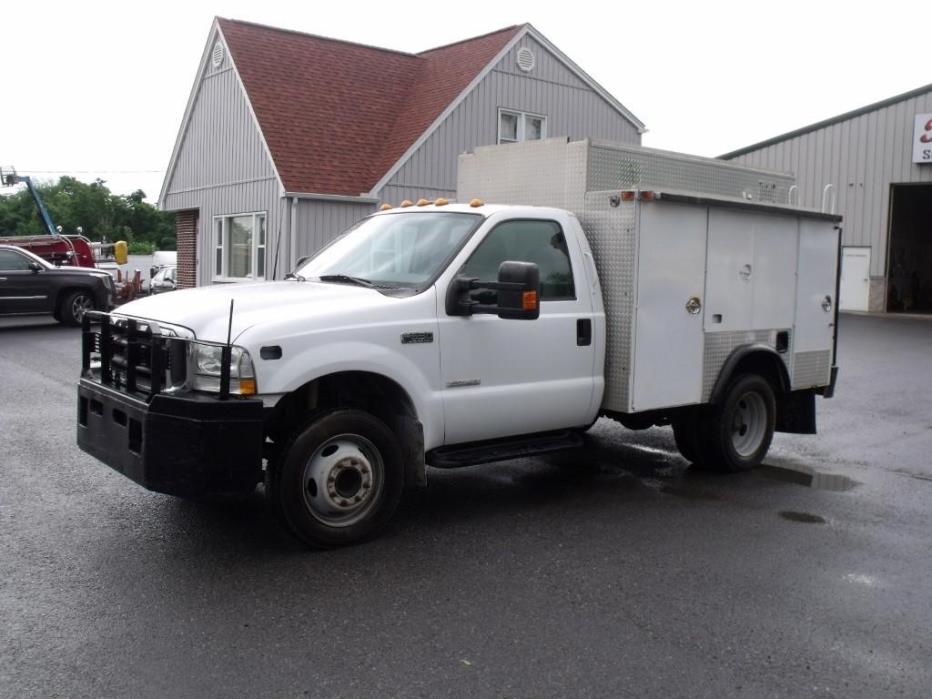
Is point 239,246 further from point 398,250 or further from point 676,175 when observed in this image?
point 398,250

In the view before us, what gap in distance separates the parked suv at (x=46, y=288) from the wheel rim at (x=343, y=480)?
52.0 feet

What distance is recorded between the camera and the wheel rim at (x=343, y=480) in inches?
223

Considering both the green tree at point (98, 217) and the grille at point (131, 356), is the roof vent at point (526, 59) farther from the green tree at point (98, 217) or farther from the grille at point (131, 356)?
the green tree at point (98, 217)

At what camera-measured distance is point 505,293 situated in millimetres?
5855

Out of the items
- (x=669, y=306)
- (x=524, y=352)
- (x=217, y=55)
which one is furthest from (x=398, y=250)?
(x=217, y=55)

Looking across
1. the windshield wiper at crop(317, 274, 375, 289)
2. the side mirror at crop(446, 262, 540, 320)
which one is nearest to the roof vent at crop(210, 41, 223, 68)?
the windshield wiper at crop(317, 274, 375, 289)

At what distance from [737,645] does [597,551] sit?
1.44 m

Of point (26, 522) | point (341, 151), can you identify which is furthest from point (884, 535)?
point (341, 151)

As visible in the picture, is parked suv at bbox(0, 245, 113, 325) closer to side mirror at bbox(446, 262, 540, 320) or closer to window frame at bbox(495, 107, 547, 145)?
window frame at bbox(495, 107, 547, 145)

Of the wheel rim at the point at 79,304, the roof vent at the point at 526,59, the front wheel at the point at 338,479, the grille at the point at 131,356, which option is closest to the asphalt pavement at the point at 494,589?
the front wheel at the point at 338,479

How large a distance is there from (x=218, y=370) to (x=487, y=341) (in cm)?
177

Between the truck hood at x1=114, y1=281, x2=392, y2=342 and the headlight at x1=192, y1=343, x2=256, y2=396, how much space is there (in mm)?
76

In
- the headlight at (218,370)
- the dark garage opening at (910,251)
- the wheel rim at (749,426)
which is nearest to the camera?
the headlight at (218,370)

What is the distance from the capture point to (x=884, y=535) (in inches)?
256
